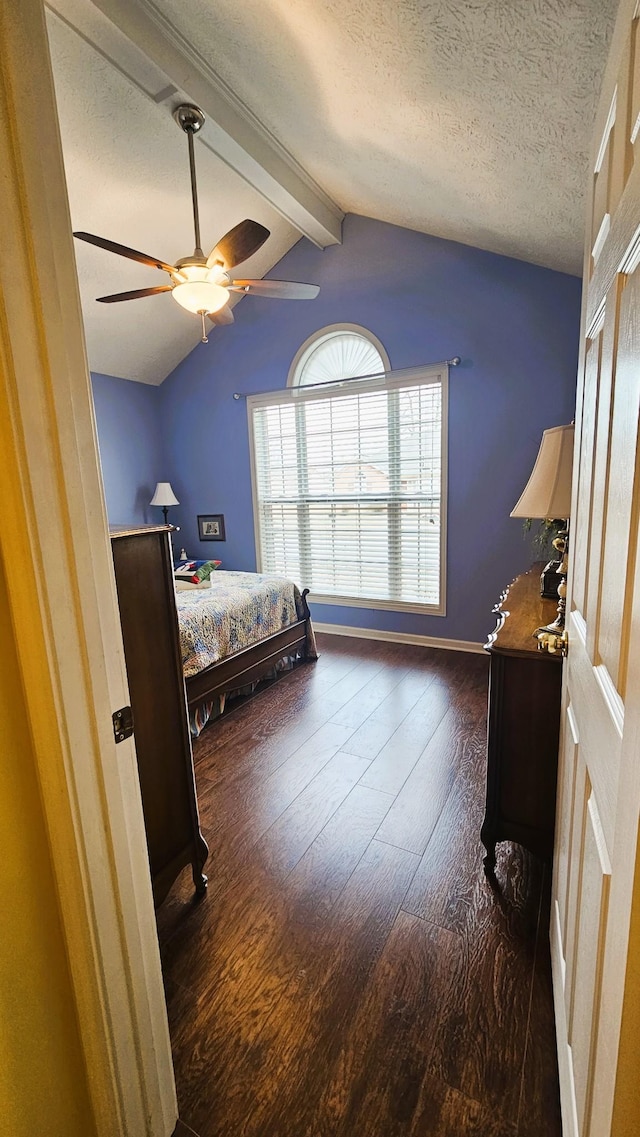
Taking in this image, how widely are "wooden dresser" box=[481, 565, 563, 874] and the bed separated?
4.91 ft

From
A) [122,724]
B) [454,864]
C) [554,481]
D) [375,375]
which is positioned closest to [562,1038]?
[454,864]

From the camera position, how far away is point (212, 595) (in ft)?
10.8

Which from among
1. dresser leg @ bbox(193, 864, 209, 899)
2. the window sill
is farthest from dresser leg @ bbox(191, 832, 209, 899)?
the window sill

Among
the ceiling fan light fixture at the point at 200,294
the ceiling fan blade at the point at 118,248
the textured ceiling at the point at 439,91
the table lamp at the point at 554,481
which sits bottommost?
the table lamp at the point at 554,481

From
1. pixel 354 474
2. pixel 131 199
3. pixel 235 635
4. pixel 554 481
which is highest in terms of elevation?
pixel 131 199

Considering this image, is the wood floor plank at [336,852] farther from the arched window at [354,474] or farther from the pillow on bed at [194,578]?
the arched window at [354,474]

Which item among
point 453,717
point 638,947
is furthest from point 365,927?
point 453,717

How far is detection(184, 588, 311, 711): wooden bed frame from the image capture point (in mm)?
2729

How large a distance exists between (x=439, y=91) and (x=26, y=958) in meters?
2.77

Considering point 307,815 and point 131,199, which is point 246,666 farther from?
point 131,199

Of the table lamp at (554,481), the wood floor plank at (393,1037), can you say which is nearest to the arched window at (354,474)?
the table lamp at (554,481)

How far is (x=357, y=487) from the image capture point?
170 inches

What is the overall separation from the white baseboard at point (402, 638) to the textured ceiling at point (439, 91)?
2742 mm

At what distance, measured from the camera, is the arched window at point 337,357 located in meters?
4.02
